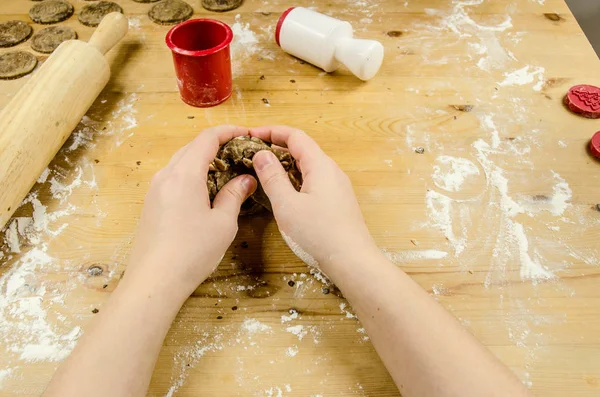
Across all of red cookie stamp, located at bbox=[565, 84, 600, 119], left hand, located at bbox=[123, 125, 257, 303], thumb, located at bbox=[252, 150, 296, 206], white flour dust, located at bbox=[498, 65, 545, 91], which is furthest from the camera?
white flour dust, located at bbox=[498, 65, 545, 91]

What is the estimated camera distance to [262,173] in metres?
1.02

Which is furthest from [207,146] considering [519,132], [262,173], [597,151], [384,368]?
[597,151]

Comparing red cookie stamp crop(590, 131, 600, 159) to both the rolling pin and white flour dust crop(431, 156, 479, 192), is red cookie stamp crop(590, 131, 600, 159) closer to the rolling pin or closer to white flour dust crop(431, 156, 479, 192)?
white flour dust crop(431, 156, 479, 192)

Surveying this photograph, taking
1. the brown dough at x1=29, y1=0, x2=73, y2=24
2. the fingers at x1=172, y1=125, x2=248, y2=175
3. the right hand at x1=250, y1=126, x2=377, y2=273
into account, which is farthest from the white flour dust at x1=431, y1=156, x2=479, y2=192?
the brown dough at x1=29, y1=0, x2=73, y2=24

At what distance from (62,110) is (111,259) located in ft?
1.41

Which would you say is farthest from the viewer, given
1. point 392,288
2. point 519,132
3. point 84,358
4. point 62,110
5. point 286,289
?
point 519,132

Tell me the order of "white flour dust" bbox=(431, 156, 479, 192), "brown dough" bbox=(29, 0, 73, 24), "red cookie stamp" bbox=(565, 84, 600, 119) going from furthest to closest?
"brown dough" bbox=(29, 0, 73, 24), "red cookie stamp" bbox=(565, 84, 600, 119), "white flour dust" bbox=(431, 156, 479, 192)

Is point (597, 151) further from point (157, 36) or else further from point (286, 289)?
point (157, 36)

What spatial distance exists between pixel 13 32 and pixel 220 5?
0.67m

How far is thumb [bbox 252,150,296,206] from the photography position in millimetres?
989

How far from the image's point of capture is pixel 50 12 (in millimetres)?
1620

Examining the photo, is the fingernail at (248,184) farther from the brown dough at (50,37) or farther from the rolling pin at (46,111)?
the brown dough at (50,37)

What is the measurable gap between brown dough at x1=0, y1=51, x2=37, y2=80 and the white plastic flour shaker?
75cm

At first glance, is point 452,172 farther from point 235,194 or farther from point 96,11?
point 96,11
